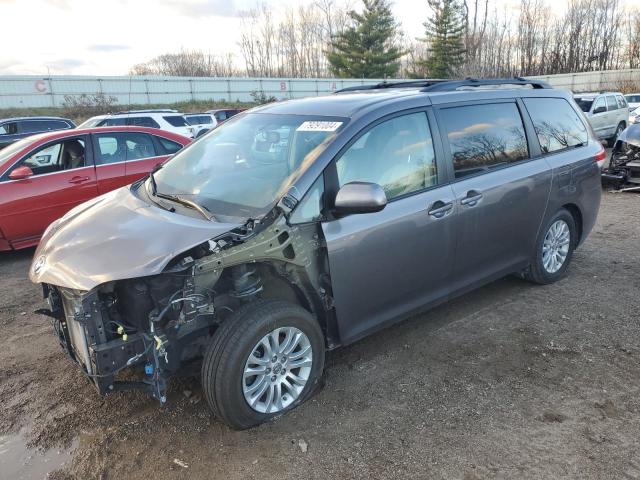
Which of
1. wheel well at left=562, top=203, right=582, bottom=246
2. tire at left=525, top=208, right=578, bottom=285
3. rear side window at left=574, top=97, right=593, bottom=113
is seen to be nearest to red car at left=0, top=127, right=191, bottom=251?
tire at left=525, top=208, right=578, bottom=285

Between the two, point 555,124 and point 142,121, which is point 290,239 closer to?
point 555,124

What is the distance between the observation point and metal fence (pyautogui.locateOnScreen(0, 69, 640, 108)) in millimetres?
31016

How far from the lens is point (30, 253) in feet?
21.6

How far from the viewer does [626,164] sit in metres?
8.82

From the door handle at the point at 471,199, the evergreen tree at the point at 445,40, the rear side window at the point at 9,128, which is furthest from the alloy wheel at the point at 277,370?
the evergreen tree at the point at 445,40

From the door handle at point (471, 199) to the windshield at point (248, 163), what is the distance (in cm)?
110

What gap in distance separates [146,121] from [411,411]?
47.8 feet

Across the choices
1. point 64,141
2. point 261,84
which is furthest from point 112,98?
point 64,141

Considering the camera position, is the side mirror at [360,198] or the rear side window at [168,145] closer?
the side mirror at [360,198]

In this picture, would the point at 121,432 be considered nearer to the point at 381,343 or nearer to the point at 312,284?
the point at 312,284

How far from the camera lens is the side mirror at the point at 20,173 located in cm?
612

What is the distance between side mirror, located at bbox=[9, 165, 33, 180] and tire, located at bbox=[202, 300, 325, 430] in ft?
15.7

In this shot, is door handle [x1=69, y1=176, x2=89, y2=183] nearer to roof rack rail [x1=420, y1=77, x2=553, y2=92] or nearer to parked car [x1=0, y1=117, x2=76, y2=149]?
roof rack rail [x1=420, y1=77, x2=553, y2=92]

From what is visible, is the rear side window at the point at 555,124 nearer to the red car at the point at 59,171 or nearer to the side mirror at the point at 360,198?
the side mirror at the point at 360,198
